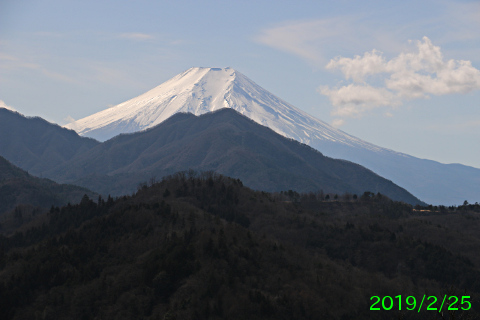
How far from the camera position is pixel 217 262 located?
4225 inches

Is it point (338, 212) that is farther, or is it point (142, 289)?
point (338, 212)

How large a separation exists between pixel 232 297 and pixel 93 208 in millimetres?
69740

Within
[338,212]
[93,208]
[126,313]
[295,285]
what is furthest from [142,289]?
[338,212]

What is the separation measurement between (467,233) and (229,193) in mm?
70781

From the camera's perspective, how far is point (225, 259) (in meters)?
109

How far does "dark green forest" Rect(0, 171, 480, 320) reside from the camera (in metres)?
98.9

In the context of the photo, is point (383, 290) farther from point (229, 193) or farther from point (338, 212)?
point (338, 212)

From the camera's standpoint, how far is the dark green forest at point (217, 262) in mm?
98875

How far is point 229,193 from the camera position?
16750cm

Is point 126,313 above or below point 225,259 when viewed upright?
below

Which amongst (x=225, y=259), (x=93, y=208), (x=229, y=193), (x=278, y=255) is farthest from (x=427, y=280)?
(x=93, y=208)

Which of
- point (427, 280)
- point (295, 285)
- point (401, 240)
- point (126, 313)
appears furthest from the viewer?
point (401, 240)

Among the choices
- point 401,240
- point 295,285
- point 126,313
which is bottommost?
point 126,313

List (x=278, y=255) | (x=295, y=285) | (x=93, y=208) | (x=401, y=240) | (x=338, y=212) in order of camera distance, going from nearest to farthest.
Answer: (x=295, y=285) → (x=278, y=255) → (x=401, y=240) → (x=93, y=208) → (x=338, y=212)
